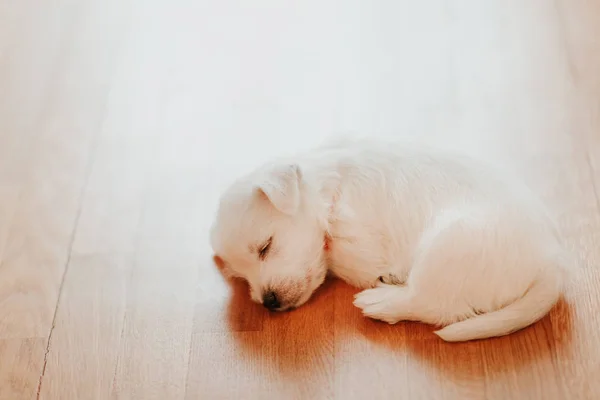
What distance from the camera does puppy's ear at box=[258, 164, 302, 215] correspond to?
7.21ft

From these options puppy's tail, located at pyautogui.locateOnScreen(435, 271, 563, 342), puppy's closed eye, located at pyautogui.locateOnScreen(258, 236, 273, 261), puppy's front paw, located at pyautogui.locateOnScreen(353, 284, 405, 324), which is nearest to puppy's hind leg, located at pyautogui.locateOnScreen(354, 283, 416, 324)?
puppy's front paw, located at pyautogui.locateOnScreen(353, 284, 405, 324)

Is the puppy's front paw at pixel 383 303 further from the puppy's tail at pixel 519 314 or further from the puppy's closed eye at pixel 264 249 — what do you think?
the puppy's closed eye at pixel 264 249

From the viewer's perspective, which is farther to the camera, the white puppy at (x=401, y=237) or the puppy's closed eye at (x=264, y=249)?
the puppy's closed eye at (x=264, y=249)

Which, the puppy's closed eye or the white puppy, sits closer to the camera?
the white puppy

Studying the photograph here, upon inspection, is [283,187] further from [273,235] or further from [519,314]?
[519,314]

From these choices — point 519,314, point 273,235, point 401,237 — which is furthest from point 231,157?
point 519,314

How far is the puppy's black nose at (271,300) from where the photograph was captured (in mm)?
2283

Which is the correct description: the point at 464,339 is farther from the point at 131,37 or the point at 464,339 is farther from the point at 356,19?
the point at 131,37

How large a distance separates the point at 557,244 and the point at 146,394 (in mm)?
1200

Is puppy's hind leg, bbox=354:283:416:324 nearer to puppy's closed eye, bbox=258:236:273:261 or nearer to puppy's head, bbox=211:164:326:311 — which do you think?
puppy's head, bbox=211:164:326:311

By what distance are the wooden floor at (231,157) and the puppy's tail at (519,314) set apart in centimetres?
6

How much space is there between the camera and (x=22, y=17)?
3557 millimetres

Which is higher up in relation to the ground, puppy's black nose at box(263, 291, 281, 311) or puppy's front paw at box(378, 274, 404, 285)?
puppy's front paw at box(378, 274, 404, 285)

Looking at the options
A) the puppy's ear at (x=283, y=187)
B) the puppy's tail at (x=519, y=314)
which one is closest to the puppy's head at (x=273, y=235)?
the puppy's ear at (x=283, y=187)
